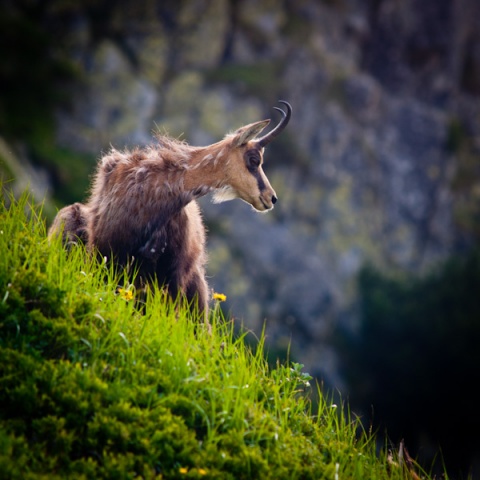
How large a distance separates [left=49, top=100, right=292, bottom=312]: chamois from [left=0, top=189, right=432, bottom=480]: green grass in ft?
6.65

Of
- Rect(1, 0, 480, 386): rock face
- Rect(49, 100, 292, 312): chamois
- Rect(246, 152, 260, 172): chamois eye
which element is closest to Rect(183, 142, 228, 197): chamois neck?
Rect(49, 100, 292, 312): chamois

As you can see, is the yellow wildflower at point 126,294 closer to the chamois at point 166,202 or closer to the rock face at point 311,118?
the chamois at point 166,202

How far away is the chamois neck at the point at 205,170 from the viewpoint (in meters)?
9.73

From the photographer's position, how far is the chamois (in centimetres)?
926

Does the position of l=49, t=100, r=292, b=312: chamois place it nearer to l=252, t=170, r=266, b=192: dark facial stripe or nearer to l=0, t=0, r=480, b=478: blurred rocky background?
l=252, t=170, r=266, b=192: dark facial stripe

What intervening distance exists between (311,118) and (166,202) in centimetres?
4606

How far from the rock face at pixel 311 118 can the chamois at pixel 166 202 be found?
32015 millimetres

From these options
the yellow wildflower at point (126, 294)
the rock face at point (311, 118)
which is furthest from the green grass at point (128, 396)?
the rock face at point (311, 118)

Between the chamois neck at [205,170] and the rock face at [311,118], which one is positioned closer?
the chamois neck at [205,170]

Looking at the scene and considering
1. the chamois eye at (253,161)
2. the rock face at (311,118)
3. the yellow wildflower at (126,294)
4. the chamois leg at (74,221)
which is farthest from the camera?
the rock face at (311,118)

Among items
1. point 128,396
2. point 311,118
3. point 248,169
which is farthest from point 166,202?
point 311,118

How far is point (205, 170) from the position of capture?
9.90 m

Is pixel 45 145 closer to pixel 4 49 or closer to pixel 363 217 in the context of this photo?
pixel 4 49

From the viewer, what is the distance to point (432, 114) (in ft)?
201
